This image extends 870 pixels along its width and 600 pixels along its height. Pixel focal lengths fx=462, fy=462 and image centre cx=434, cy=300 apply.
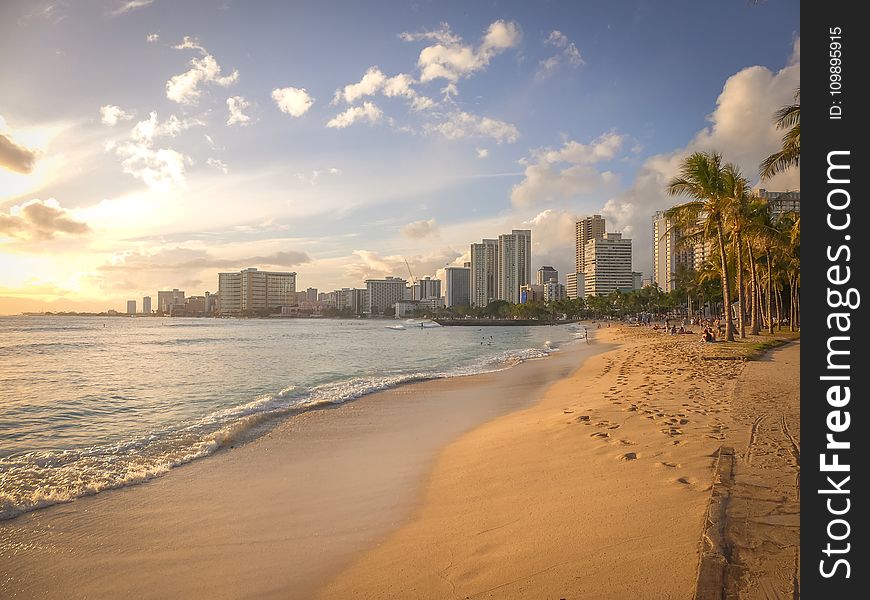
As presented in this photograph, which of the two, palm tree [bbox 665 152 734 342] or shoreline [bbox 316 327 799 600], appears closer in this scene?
shoreline [bbox 316 327 799 600]

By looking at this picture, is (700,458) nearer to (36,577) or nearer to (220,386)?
(36,577)

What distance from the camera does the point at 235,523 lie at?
17.7 ft

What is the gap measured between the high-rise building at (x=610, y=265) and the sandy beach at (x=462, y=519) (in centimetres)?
19486

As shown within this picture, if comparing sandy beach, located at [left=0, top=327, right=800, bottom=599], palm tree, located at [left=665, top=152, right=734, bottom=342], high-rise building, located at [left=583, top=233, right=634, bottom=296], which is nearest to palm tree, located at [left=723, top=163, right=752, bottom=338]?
palm tree, located at [left=665, top=152, right=734, bottom=342]

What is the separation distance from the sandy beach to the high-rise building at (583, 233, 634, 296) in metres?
195

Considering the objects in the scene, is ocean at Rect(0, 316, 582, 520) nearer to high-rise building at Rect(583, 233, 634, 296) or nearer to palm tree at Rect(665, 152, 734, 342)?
palm tree at Rect(665, 152, 734, 342)

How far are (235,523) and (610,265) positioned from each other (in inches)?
8066

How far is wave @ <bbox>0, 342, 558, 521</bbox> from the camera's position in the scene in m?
6.62

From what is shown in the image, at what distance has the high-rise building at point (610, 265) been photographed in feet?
636

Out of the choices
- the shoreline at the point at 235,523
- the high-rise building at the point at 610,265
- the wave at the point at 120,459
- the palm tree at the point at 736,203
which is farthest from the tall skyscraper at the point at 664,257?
the shoreline at the point at 235,523

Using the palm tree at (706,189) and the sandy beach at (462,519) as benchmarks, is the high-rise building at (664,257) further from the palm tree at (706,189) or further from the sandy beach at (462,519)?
the sandy beach at (462,519)

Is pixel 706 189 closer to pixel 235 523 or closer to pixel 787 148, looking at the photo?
pixel 787 148

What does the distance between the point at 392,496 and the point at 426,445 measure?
277cm
